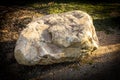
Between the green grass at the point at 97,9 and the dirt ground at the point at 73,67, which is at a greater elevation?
the green grass at the point at 97,9

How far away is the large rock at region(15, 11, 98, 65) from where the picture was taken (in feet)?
23.6

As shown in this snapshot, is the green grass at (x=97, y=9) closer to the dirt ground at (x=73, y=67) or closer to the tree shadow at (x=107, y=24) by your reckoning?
the tree shadow at (x=107, y=24)

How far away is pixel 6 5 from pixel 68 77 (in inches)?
232

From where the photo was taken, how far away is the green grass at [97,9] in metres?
10.2

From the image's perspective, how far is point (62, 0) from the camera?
473 inches

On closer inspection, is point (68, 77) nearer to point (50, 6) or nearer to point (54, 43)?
point (54, 43)

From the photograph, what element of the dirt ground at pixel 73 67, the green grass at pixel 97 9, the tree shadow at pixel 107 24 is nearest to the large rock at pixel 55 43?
the dirt ground at pixel 73 67

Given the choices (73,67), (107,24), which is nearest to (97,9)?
(107,24)

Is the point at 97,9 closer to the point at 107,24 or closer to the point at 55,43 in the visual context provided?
the point at 107,24

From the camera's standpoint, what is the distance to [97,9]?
1136cm

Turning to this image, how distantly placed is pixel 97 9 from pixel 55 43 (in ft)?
15.7

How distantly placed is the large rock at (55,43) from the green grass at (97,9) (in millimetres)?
2603

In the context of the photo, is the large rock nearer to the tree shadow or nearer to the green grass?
the tree shadow

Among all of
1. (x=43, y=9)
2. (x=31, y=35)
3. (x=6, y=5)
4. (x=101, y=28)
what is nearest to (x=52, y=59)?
(x=31, y=35)
